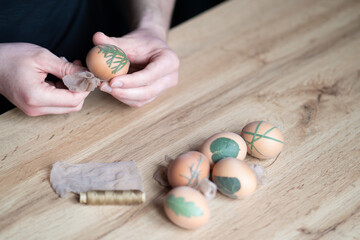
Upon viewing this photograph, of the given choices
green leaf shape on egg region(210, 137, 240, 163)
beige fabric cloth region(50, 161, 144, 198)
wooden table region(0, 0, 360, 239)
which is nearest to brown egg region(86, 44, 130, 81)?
wooden table region(0, 0, 360, 239)

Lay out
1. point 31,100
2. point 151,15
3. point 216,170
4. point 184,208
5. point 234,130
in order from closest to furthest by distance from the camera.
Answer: point 184,208
point 216,170
point 31,100
point 234,130
point 151,15

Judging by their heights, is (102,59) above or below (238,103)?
above

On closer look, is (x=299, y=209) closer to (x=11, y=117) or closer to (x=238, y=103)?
(x=238, y=103)

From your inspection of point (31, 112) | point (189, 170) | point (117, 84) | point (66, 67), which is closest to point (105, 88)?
point (117, 84)

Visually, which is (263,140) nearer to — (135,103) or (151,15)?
(135,103)

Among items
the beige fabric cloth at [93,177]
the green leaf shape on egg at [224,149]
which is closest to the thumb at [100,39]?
the beige fabric cloth at [93,177]

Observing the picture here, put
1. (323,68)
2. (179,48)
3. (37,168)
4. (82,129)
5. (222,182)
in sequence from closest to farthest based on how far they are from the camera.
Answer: (222,182)
(37,168)
(82,129)
(323,68)
(179,48)

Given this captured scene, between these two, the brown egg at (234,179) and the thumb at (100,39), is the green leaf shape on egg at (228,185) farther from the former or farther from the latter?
the thumb at (100,39)

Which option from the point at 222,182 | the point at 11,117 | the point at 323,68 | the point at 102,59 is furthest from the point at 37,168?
the point at 323,68
